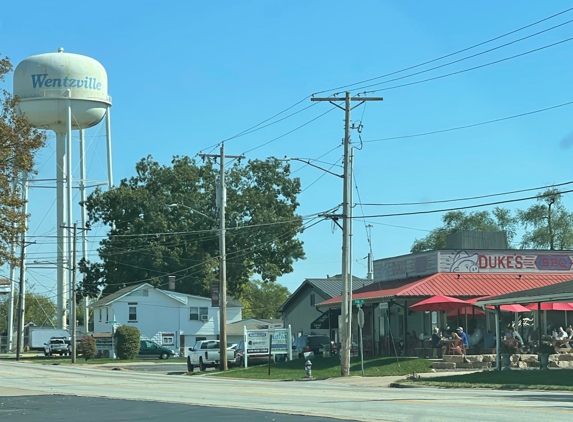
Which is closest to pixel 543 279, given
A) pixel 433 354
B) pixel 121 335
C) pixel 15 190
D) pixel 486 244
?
pixel 486 244

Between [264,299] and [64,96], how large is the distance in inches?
3076

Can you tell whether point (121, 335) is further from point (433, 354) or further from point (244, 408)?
point (244, 408)

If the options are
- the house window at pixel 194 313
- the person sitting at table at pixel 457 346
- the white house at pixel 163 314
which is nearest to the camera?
the person sitting at table at pixel 457 346

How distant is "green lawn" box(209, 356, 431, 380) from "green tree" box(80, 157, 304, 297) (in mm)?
31948

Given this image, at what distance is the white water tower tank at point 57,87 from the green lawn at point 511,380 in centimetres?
4368

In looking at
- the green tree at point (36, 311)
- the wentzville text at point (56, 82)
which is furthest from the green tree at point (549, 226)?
the green tree at point (36, 311)

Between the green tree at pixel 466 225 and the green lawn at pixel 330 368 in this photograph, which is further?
the green tree at pixel 466 225

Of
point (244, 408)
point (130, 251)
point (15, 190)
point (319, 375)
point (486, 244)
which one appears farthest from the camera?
point (130, 251)

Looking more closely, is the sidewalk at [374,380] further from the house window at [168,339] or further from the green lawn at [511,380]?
the house window at [168,339]

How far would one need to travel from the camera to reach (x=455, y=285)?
42906 millimetres

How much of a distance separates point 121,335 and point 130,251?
11811 millimetres

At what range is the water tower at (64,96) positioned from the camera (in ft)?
220

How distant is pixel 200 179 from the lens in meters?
80.2

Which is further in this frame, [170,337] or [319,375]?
[170,337]
